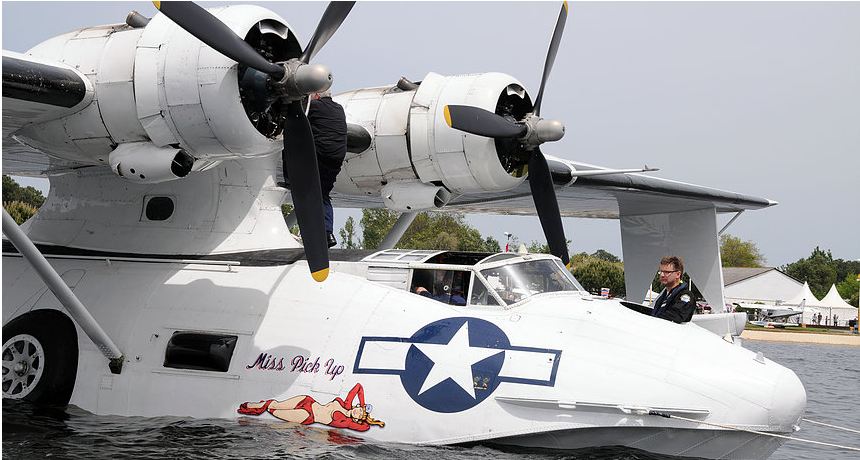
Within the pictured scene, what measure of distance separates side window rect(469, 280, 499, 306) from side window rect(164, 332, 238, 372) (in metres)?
2.55

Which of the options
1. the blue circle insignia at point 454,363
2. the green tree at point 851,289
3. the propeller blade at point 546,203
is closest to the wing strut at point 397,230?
the propeller blade at point 546,203

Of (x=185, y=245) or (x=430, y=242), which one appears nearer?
(x=185, y=245)

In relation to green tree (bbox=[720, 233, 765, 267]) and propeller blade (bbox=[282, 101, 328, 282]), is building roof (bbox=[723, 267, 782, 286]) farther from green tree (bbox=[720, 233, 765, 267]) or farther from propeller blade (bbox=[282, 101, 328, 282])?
propeller blade (bbox=[282, 101, 328, 282])

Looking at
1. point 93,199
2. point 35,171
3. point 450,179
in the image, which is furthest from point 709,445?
point 35,171

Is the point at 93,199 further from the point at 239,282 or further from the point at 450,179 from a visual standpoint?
the point at 450,179

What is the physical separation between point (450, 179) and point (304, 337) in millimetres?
3207

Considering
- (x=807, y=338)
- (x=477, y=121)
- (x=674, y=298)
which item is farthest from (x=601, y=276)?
(x=674, y=298)

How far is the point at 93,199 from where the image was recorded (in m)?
10.5

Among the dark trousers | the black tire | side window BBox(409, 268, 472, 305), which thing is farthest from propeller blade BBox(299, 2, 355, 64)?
the black tire

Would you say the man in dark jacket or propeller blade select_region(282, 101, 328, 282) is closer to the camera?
propeller blade select_region(282, 101, 328, 282)

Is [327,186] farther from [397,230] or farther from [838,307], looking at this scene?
[838,307]

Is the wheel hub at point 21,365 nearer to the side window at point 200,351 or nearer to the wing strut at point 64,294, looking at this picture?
the wing strut at point 64,294

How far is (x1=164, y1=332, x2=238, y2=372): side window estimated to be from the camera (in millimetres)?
8562

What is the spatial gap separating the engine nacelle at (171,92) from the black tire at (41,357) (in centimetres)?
203
